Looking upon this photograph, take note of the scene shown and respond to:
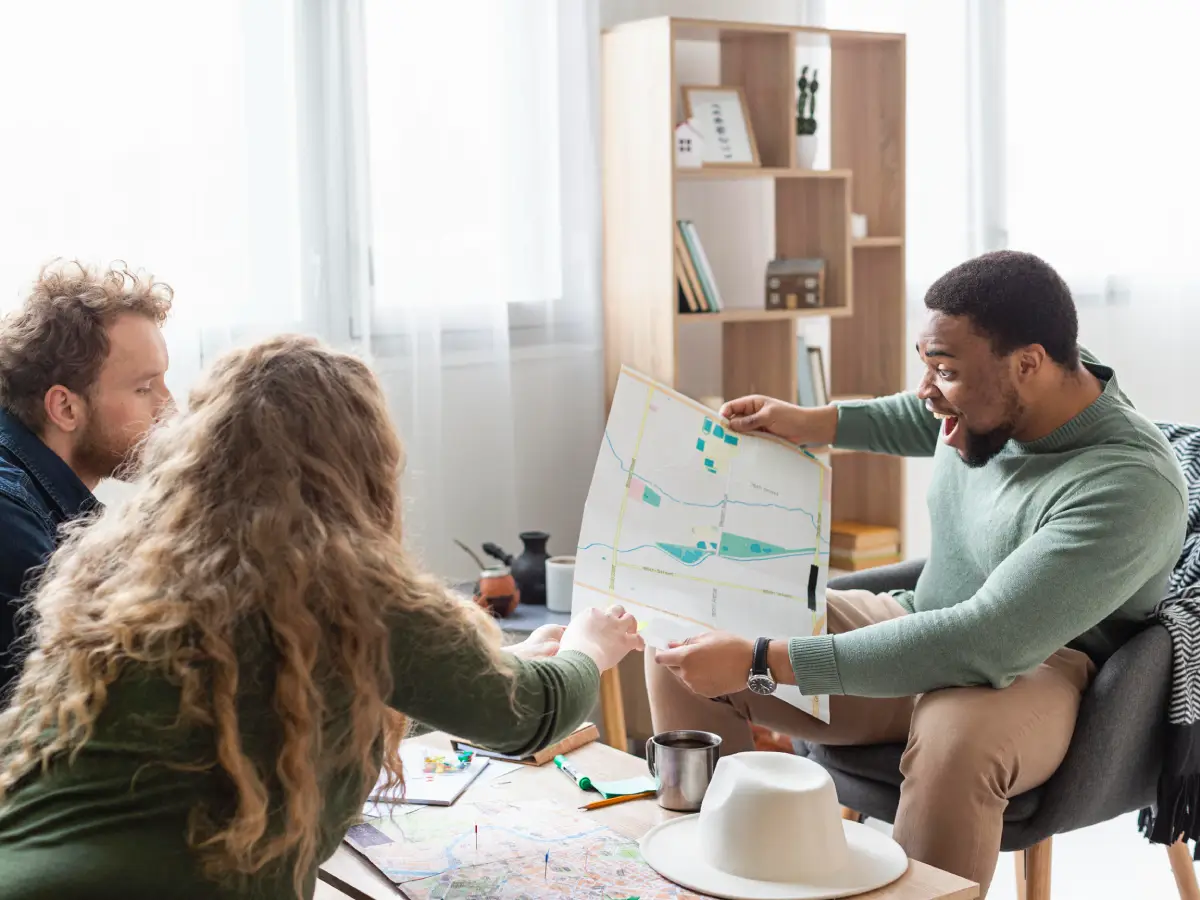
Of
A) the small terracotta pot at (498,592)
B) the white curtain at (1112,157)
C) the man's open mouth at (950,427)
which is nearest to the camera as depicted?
the man's open mouth at (950,427)

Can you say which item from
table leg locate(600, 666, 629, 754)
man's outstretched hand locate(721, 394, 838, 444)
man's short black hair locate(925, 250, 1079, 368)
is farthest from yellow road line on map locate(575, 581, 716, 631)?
table leg locate(600, 666, 629, 754)

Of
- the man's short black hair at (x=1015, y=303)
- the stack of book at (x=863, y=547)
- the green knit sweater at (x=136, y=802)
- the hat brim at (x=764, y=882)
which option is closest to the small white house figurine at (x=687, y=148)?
the stack of book at (x=863, y=547)

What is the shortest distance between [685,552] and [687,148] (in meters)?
1.40

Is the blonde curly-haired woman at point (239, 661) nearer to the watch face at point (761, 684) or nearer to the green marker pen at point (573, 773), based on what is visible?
the green marker pen at point (573, 773)

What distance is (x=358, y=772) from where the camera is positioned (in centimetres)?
140

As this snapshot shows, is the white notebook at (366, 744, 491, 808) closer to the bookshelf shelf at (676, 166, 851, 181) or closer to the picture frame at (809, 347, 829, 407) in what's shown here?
the bookshelf shelf at (676, 166, 851, 181)

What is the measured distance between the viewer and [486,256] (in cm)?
310

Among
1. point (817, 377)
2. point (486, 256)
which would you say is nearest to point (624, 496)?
point (486, 256)

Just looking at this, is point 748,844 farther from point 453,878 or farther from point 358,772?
point 358,772

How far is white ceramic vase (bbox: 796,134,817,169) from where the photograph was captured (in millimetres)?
3416

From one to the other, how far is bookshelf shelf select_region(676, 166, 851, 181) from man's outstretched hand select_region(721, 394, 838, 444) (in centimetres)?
100

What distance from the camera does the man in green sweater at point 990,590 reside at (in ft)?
6.05

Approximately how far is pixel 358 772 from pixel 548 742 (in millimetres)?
221

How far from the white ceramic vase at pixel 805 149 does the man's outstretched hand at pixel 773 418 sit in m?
1.29
